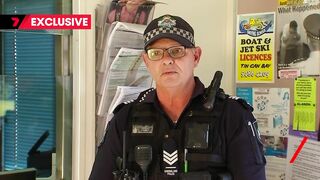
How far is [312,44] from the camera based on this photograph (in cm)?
167

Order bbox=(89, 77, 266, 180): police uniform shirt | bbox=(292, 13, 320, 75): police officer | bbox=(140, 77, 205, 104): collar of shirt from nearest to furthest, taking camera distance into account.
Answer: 1. bbox=(89, 77, 266, 180): police uniform shirt
2. bbox=(140, 77, 205, 104): collar of shirt
3. bbox=(292, 13, 320, 75): police officer

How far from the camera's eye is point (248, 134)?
54.7 inches

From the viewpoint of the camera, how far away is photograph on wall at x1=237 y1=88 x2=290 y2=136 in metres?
1.77

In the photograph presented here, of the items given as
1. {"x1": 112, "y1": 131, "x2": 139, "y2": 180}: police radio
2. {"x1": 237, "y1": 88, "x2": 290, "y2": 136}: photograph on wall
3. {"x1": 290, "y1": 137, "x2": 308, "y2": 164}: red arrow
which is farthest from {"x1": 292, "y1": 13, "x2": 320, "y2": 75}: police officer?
{"x1": 112, "y1": 131, "x2": 139, "y2": 180}: police radio

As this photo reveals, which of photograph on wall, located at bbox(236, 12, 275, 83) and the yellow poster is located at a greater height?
photograph on wall, located at bbox(236, 12, 275, 83)

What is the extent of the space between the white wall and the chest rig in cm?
41

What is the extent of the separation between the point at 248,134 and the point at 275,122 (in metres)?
0.46

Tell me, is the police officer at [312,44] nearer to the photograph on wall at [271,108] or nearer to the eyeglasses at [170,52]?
the photograph on wall at [271,108]

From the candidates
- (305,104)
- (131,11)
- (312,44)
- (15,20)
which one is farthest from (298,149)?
(15,20)

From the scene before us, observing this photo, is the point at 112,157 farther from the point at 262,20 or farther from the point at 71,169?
the point at 262,20

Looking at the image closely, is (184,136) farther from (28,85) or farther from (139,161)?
(28,85)

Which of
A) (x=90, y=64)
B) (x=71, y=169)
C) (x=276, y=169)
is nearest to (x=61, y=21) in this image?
(x=90, y=64)

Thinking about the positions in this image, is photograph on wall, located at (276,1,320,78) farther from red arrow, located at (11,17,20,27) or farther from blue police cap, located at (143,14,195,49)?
red arrow, located at (11,17,20,27)

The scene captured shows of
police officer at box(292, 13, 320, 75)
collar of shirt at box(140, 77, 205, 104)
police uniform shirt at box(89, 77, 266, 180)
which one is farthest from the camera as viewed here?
police officer at box(292, 13, 320, 75)
